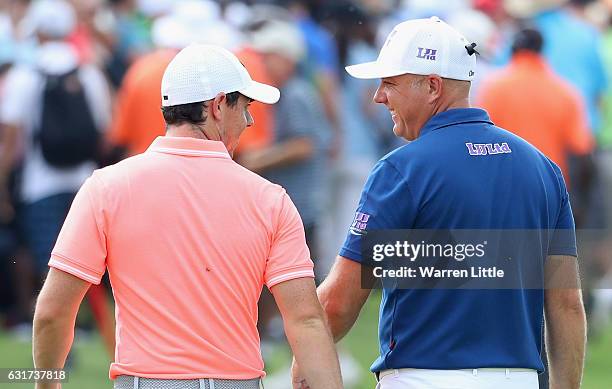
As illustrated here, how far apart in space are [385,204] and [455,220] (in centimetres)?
25

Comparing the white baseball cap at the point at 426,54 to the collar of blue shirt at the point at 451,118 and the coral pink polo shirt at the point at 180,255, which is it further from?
the coral pink polo shirt at the point at 180,255

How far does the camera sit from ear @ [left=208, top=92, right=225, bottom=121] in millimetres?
4617

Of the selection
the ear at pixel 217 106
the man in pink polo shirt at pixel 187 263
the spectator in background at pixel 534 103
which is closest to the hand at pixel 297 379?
the man in pink polo shirt at pixel 187 263

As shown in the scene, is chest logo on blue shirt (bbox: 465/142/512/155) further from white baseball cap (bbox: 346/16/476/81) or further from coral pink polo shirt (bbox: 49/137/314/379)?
coral pink polo shirt (bbox: 49/137/314/379)

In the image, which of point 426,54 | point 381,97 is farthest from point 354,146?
point 426,54

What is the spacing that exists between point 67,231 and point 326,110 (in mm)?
6531

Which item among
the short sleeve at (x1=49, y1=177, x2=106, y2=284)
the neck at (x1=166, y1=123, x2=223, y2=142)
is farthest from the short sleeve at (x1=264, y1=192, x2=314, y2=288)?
the short sleeve at (x1=49, y1=177, x2=106, y2=284)

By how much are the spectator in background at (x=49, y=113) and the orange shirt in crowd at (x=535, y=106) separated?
2844 mm

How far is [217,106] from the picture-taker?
463cm

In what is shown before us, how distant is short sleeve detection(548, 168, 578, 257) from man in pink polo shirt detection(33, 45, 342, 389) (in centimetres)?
96

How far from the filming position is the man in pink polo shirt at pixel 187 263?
14.5 feet

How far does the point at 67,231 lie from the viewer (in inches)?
174

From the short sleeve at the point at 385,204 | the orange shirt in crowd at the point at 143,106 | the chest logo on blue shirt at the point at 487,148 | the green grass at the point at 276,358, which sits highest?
the chest logo on blue shirt at the point at 487,148

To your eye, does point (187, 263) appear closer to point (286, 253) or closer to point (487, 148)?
point (286, 253)
